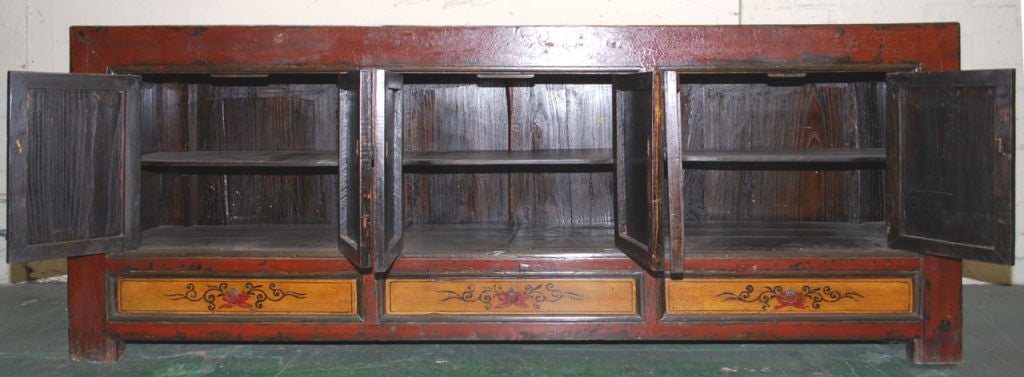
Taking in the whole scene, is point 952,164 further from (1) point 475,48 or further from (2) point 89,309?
(2) point 89,309

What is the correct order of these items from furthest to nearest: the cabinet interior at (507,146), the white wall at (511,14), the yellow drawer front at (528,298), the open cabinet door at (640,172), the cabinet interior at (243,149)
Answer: the white wall at (511,14), the cabinet interior at (507,146), the cabinet interior at (243,149), the yellow drawer front at (528,298), the open cabinet door at (640,172)

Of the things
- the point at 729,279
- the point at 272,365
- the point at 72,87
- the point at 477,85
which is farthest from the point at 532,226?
the point at 72,87

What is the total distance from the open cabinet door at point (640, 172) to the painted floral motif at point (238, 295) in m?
1.22

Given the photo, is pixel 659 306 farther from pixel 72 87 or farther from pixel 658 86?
pixel 72 87

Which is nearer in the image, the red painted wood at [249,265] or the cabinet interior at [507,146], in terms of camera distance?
the red painted wood at [249,265]

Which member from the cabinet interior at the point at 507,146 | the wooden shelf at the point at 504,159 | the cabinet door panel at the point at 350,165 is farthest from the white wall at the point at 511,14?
the cabinet door panel at the point at 350,165

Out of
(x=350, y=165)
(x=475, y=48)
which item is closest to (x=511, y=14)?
(x=475, y=48)

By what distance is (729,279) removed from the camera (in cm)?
268

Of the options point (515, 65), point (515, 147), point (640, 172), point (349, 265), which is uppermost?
point (515, 65)

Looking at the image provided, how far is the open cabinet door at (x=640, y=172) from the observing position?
7.87 feet

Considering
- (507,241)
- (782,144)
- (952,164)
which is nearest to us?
(952,164)

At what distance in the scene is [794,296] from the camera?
2.67 m

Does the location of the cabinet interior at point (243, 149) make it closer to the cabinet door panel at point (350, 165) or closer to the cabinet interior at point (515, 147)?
the cabinet interior at point (515, 147)

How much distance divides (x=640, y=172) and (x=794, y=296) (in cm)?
74
